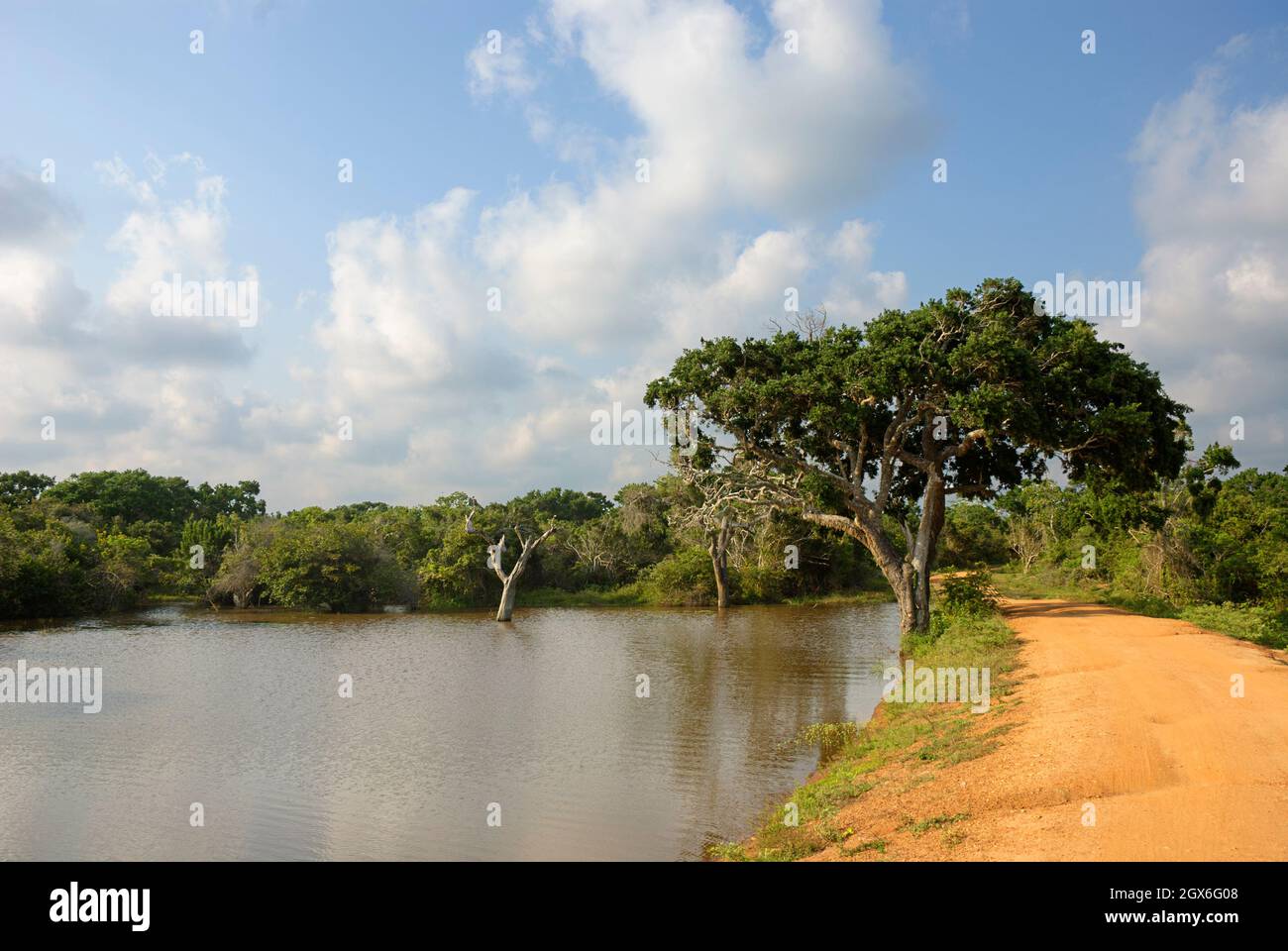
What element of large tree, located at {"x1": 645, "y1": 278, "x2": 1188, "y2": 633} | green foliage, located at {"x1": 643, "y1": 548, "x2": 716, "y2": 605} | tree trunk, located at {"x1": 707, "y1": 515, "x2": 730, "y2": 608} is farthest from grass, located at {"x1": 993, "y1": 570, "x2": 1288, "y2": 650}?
green foliage, located at {"x1": 643, "y1": 548, "x2": 716, "y2": 605}

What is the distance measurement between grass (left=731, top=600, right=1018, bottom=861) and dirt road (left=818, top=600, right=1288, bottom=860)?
0.84 feet

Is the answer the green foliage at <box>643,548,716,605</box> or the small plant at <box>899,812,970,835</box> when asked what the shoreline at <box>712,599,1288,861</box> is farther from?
the green foliage at <box>643,548,716,605</box>

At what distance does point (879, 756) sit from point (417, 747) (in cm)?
778

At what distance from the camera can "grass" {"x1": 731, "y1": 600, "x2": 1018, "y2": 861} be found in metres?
8.48

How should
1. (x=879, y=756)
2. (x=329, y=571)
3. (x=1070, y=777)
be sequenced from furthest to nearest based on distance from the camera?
(x=329, y=571) < (x=879, y=756) < (x=1070, y=777)

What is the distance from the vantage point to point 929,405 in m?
21.8

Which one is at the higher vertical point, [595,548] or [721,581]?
[595,548]

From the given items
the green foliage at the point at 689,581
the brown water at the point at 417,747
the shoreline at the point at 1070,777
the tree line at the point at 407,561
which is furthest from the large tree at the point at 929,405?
the green foliage at the point at 689,581

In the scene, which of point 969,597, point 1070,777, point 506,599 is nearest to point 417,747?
point 1070,777

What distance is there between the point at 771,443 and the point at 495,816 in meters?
16.5

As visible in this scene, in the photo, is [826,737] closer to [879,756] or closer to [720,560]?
[879,756]

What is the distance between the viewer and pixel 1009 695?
14219mm
